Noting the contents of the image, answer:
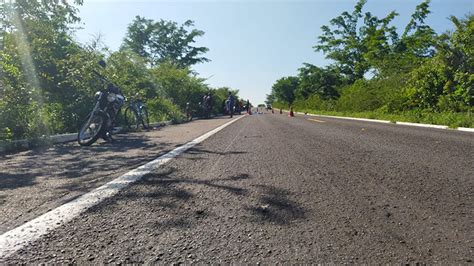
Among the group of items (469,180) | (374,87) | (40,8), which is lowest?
(469,180)

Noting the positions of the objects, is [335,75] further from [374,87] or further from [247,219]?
[247,219]

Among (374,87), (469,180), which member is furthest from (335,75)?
(469,180)

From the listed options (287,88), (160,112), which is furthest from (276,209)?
(287,88)

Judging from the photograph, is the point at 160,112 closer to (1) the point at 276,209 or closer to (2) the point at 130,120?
(2) the point at 130,120

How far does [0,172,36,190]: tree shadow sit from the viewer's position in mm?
2895

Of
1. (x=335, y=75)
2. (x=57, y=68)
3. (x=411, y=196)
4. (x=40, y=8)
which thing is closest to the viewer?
(x=411, y=196)

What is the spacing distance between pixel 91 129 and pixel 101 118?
33 cm

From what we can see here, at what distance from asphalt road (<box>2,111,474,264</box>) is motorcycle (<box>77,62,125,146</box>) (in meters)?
3.87

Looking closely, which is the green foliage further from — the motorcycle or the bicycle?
the motorcycle

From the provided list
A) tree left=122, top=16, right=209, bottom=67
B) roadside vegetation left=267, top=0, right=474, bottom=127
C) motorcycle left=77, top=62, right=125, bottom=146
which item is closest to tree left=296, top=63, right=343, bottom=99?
roadside vegetation left=267, top=0, right=474, bottom=127

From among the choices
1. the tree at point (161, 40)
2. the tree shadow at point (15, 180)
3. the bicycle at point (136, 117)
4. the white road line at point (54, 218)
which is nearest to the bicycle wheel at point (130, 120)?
the bicycle at point (136, 117)

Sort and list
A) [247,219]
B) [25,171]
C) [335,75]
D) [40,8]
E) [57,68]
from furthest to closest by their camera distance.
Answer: [335,75] → [40,8] → [57,68] → [25,171] → [247,219]

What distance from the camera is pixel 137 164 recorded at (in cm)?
385

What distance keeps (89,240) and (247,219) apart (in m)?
0.86
